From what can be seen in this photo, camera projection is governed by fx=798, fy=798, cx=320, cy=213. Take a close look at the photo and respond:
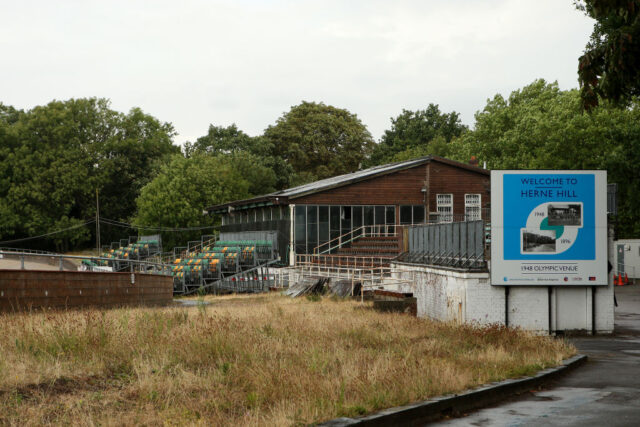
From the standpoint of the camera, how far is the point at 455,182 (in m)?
50.6

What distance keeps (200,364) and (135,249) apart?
2092 inches

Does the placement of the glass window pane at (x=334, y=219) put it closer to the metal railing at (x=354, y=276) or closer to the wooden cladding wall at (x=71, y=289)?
the metal railing at (x=354, y=276)

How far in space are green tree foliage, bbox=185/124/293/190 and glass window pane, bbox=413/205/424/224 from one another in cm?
3391

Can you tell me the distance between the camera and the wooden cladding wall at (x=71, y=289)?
22.0 m

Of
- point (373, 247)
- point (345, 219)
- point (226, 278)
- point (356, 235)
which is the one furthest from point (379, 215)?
point (226, 278)

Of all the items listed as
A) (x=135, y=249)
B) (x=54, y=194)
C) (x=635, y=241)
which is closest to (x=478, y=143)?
(x=635, y=241)

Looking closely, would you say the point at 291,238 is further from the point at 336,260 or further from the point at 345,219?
the point at 336,260

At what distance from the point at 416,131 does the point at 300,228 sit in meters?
60.7

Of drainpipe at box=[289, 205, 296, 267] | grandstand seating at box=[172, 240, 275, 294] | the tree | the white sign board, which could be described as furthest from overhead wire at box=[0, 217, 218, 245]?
the tree

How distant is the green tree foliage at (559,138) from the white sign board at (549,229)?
29.3m

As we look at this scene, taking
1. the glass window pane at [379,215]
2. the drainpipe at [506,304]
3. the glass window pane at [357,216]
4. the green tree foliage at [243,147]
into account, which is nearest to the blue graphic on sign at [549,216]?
the drainpipe at [506,304]

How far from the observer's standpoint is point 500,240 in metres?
20.8

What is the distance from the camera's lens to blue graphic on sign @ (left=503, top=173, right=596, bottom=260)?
68.0 feet

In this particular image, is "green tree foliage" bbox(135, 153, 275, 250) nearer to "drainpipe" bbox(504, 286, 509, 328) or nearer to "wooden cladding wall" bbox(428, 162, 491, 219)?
"wooden cladding wall" bbox(428, 162, 491, 219)
